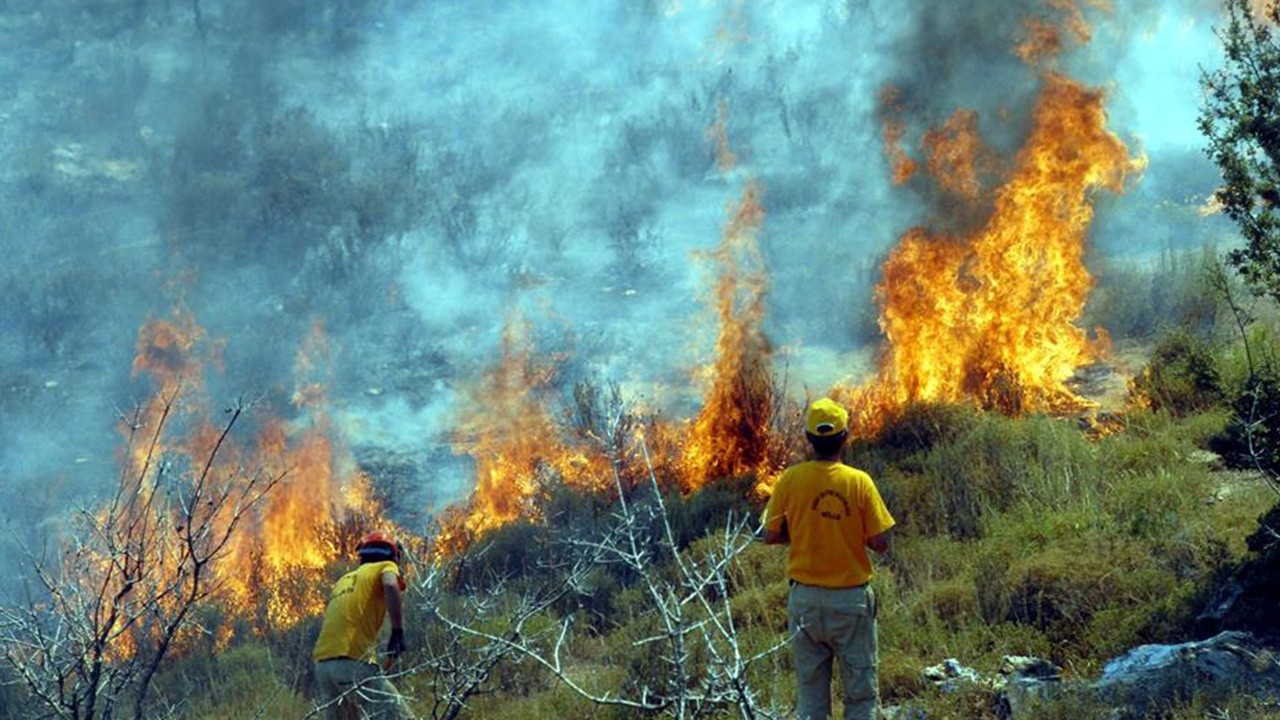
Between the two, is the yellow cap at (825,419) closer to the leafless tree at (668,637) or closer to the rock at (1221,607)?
the leafless tree at (668,637)

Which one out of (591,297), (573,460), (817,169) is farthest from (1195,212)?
(573,460)

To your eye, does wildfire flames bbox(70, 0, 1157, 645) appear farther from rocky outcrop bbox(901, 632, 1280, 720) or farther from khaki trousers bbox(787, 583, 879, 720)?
khaki trousers bbox(787, 583, 879, 720)

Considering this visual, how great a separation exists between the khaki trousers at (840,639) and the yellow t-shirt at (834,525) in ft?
0.24

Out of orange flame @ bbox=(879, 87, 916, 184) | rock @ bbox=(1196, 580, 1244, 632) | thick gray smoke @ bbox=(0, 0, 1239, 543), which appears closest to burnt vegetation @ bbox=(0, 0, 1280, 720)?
rock @ bbox=(1196, 580, 1244, 632)

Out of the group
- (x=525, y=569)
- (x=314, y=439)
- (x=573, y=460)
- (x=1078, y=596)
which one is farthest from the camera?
(x=314, y=439)

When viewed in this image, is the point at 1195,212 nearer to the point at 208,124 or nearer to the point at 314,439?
the point at 314,439

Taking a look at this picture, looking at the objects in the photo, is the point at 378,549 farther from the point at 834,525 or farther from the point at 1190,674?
the point at 1190,674

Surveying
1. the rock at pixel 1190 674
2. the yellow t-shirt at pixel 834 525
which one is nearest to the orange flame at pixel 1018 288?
the rock at pixel 1190 674

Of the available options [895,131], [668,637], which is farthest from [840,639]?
[895,131]

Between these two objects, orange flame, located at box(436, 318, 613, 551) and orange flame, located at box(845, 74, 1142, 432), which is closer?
orange flame, located at box(845, 74, 1142, 432)

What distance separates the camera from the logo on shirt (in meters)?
5.45

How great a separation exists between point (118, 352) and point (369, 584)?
1546cm

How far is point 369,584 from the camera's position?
675 cm

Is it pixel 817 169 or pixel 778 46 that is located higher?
pixel 778 46
